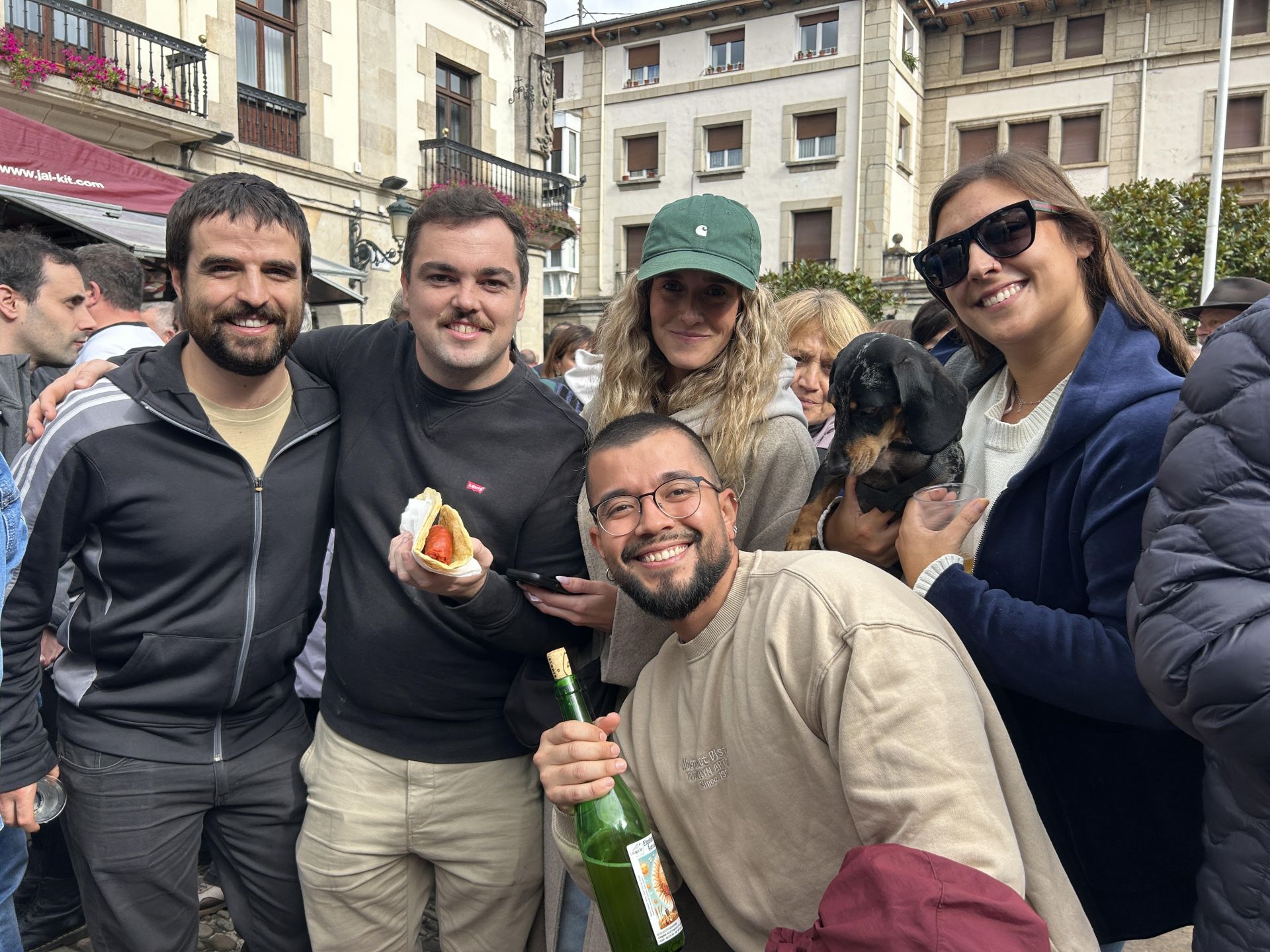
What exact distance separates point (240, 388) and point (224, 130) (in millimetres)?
11522

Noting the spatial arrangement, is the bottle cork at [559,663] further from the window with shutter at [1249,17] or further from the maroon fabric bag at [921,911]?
the window with shutter at [1249,17]

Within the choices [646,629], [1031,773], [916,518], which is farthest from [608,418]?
[1031,773]

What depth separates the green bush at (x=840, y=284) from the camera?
1936 cm

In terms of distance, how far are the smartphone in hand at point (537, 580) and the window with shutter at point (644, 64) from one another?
29109 mm

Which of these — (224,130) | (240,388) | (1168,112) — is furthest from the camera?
(1168,112)

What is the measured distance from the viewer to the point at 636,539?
6.73ft

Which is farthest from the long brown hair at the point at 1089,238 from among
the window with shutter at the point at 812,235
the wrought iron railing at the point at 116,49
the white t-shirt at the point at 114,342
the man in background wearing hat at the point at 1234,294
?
the window with shutter at the point at 812,235

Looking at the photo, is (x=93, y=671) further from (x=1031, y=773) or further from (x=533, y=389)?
(x=1031, y=773)

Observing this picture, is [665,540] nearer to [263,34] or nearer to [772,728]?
[772,728]

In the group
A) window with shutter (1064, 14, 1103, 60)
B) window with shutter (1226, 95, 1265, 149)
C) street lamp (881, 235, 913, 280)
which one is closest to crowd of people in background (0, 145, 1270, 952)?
street lamp (881, 235, 913, 280)

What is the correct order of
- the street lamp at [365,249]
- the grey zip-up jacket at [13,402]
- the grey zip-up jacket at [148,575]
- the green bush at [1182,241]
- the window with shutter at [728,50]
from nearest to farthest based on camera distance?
the grey zip-up jacket at [148,575] → the grey zip-up jacket at [13,402] → the street lamp at [365,249] → the green bush at [1182,241] → the window with shutter at [728,50]

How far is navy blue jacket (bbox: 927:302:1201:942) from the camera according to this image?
1765 mm

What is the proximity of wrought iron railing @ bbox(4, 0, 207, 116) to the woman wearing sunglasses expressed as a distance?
11.6 m

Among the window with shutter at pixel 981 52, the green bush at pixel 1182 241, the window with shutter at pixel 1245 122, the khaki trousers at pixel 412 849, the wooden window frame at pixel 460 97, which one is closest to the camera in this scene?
the khaki trousers at pixel 412 849
